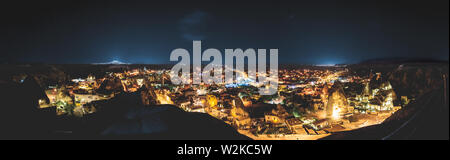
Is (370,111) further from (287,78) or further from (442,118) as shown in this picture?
(287,78)

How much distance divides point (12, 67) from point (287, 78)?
103 ft

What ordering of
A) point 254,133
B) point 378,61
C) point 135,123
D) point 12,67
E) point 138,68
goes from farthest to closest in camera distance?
point 138,68 < point 378,61 < point 254,133 < point 12,67 < point 135,123

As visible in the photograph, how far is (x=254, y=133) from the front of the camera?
8.27 metres

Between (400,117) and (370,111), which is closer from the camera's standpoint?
(400,117)

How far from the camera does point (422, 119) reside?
225 cm
